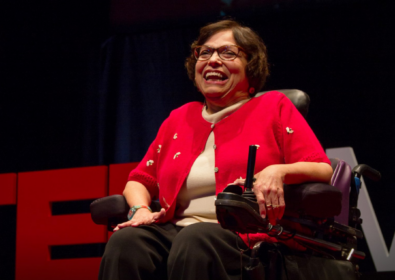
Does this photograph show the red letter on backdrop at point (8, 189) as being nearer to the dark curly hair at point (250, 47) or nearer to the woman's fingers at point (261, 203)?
the dark curly hair at point (250, 47)

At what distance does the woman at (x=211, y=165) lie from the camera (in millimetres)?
1257

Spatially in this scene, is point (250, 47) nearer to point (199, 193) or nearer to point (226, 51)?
point (226, 51)

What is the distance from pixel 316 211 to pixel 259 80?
729 millimetres

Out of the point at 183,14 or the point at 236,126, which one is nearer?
the point at 236,126

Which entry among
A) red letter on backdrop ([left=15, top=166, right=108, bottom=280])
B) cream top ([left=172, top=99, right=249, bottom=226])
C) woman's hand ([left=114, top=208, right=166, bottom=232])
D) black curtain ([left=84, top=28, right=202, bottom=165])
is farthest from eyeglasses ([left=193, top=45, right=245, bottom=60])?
red letter on backdrop ([left=15, top=166, right=108, bottom=280])

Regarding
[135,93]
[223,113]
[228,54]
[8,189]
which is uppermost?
[228,54]

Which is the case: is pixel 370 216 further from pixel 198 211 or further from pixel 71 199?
pixel 71 199

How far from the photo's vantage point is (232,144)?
1.56 metres

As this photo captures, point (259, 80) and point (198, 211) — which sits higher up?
point (259, 80)

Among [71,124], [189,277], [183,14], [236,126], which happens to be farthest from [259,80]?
[71,124]

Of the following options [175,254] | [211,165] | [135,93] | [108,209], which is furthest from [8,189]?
[175,254]

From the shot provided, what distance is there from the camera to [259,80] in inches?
71.8

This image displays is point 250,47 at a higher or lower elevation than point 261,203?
higher

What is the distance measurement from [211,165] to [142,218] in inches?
11.3
